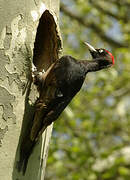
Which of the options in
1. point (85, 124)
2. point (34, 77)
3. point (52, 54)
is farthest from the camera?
point (85, 124)

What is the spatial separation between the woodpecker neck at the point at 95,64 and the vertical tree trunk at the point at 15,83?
0.70m

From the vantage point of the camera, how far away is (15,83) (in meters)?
2.23

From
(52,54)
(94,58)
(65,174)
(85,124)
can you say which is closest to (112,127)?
(85,124)

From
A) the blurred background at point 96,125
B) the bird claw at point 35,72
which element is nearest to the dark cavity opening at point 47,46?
the bird claw at point 35,72

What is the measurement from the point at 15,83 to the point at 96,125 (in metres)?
3.13

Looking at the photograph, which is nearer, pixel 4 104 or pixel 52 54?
pixel 4 104

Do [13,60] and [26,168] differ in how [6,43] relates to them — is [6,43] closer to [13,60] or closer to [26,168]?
[13,60]

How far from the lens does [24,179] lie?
2178mm

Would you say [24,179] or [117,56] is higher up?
[117,56]

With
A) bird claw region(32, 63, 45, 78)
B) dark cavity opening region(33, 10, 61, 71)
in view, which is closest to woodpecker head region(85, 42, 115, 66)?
dark cavity opening region(33, 10, 61, 71)

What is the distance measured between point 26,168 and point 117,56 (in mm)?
5981

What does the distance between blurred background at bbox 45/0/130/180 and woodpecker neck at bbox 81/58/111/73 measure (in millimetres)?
1442

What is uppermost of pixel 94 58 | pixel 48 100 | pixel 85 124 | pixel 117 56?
pixel 117 56

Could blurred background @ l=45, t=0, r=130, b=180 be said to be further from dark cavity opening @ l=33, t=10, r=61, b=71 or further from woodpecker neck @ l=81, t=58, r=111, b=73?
dark cavity opening @ l=33, t=10, r=61, b=71
